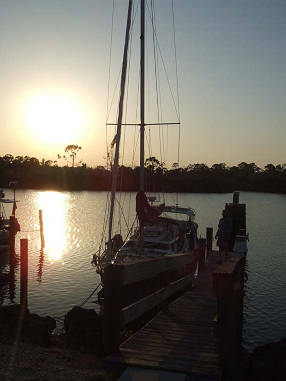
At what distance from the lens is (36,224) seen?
56812 mm

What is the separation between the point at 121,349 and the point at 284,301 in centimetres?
1469

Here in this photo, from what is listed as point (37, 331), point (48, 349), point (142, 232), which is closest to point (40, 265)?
point (142, 232)

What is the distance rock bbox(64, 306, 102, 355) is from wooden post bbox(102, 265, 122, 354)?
1.97 metres

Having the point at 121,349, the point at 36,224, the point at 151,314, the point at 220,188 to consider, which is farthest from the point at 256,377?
the point at 220,188

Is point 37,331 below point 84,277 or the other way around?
the other way around

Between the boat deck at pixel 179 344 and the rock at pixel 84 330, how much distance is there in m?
1.45

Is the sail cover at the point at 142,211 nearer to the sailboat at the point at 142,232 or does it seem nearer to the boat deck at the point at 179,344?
the sailboat at the point at 142,232

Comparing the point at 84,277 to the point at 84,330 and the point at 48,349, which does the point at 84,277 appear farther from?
the point at 48,349

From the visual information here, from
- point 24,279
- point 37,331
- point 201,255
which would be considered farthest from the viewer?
point 201,255

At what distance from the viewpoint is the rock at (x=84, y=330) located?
11.6m

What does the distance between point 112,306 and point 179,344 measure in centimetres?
207

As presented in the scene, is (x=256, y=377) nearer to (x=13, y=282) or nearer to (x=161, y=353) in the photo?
(x=161, y=353)

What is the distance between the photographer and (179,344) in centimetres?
1009

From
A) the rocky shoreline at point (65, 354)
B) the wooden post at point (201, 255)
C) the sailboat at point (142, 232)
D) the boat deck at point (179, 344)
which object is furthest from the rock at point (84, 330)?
the wooden post at point (201, 255)
